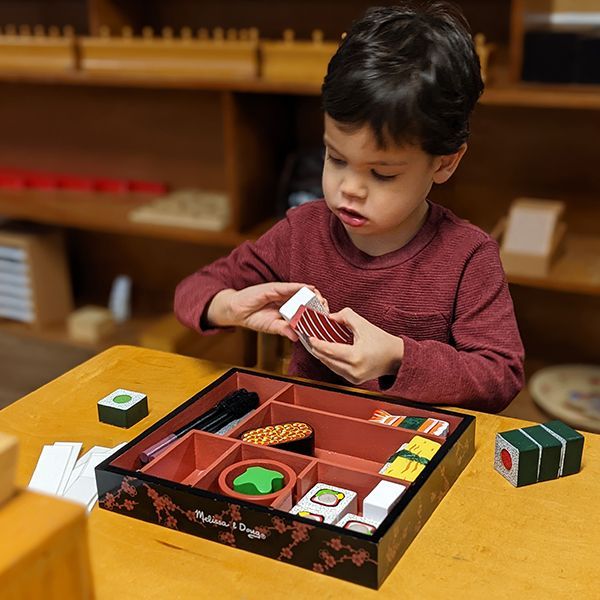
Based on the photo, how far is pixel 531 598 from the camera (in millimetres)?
741

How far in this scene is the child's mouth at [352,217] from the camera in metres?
1.06

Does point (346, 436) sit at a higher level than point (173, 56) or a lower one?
lower

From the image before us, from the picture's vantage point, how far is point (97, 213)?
8.25 ft

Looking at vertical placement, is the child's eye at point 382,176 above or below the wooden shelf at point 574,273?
above

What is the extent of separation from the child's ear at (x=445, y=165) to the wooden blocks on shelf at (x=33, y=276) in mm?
1904

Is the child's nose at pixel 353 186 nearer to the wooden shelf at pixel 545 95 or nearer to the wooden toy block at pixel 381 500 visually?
the wooden toy block at pixel 381 500

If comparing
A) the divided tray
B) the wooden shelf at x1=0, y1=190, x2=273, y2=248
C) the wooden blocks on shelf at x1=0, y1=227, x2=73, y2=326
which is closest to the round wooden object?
the divided tray

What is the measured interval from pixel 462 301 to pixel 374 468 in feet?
1.03

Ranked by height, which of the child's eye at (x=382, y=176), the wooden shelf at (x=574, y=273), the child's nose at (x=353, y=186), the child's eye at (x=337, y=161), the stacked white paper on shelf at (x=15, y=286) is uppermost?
the child's eye at (x=337, y=161)

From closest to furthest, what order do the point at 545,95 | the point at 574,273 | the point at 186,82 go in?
the point at 545,95, the point at 574,273, the point at 186,82

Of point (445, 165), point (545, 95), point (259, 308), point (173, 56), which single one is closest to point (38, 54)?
point (173, 56)

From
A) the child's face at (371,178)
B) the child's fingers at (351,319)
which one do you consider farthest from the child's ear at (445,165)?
the child's fingers at (351,319)

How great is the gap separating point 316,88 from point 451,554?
1.46 m

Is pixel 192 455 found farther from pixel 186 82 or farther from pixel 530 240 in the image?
pixel 186 82
